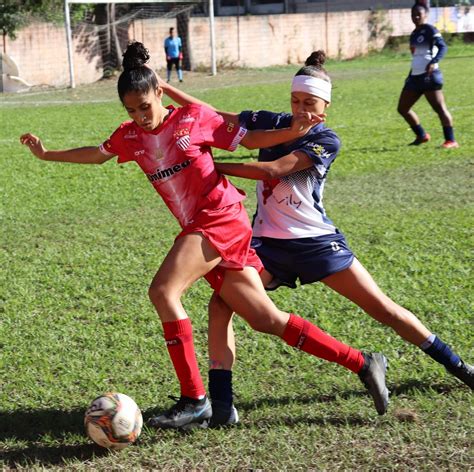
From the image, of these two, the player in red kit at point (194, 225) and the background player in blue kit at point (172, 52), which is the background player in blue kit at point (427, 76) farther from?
the background player in blue kit at point (172, 52)

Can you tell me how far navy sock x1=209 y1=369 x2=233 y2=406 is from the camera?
432 centimetres

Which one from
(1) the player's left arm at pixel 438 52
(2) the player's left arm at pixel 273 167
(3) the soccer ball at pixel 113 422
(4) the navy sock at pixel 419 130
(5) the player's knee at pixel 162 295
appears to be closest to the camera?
(3) the soccer ball at pixel 113 422

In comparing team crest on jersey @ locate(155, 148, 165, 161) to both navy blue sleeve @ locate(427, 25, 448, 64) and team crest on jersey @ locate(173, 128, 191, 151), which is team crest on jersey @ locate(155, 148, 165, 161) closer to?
team crest on jersey @ locate(173, 128, 191, 151)

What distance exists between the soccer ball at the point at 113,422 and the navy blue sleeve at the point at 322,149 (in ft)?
4.76

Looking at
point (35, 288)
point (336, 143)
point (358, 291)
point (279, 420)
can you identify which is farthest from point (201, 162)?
point (35, 288)

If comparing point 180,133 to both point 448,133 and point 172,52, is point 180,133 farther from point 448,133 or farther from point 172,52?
point 172,52

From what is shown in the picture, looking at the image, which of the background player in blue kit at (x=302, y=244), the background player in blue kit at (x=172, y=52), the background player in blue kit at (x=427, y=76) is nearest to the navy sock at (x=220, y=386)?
the background player in blue kit at (x=302, y=244)

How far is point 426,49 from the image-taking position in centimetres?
1334

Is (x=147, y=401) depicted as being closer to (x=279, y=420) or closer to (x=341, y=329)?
(x=279, y=420)

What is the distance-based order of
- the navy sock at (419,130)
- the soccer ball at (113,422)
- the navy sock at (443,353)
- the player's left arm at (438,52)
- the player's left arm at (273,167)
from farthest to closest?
the navy sock at (419,130) < the player's left arm at (438,52) < the navy sock at (443,353) < the player's left arm at (273,167) < the soccer ball at (113,422)

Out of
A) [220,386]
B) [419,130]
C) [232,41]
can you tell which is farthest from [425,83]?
[232,41]

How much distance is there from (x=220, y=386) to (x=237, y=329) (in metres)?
1.42

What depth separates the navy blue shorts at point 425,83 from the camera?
1328 cm

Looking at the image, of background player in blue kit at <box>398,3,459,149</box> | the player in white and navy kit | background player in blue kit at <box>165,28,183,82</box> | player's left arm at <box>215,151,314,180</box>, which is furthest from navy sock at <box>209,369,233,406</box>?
background player in blue kit at <box>165,28,183,82</box>
